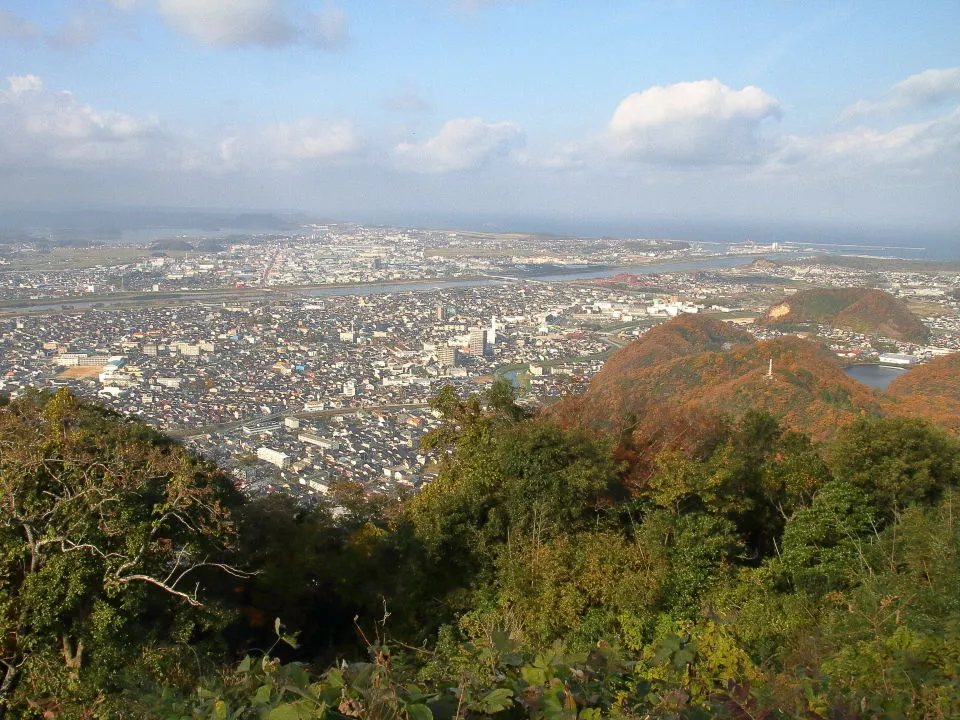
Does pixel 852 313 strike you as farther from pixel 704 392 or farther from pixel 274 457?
pixel 274 457

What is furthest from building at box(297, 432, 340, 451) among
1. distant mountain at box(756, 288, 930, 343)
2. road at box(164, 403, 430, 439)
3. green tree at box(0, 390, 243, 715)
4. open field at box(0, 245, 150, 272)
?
open field at box(0, 245, 150, 272)

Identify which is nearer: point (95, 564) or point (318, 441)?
point (95, 564)

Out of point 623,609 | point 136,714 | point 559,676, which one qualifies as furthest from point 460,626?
point 559,676

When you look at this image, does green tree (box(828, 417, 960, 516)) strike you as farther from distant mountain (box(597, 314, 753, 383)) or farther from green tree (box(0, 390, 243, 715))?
distant mountain (box(597, 314, 753, 383))

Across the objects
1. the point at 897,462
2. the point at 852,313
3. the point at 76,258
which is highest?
the point at 76,258

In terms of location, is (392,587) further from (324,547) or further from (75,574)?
(75,574)

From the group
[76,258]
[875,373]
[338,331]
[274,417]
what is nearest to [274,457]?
[274,417]
